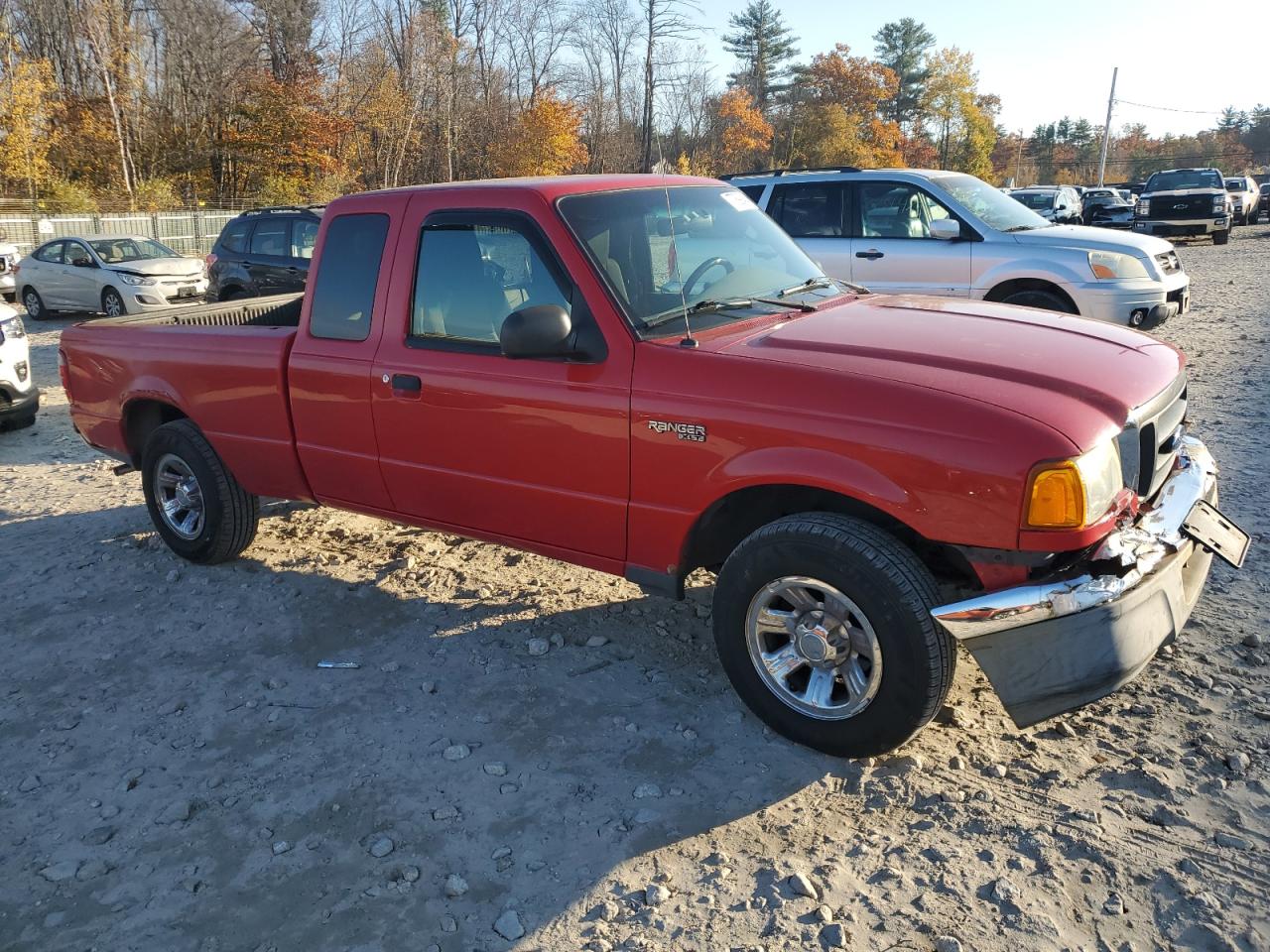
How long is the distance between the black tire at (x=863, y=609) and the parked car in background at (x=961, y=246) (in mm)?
5701

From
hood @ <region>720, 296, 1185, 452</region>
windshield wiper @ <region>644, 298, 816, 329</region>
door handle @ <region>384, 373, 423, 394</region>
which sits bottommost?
door handle @ <region>384, 373, 423, 394</region>

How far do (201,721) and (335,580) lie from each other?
4.75ft

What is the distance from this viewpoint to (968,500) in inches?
115

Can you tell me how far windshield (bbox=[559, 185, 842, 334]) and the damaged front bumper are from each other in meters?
1.56

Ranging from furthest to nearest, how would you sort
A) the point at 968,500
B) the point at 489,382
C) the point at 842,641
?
the point at 489,382, the point at 842,641, the point at 968,500

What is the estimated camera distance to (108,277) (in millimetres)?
15695

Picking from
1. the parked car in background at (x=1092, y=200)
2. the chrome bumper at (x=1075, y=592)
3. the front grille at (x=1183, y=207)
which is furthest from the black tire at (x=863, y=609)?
the parked car in background at (x=1092, y=200)

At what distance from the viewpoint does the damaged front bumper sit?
2.90m

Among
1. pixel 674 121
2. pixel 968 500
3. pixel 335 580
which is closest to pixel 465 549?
pixel 335 580

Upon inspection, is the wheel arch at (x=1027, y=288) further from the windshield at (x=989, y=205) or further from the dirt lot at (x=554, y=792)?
the dirt lot at (x=554, y=792)

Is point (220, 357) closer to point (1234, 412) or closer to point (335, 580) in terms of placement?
point (335, 580)

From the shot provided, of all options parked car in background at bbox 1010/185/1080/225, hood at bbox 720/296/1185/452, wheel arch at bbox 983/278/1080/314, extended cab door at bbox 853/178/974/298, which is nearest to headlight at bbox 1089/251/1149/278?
wheel arch at bbox 983/278/1080/314

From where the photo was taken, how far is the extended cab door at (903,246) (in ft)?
29.6

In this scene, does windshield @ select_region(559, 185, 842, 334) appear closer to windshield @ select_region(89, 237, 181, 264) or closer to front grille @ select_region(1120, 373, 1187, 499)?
front grille @ select_region(1120, 373, 1187, 499)
